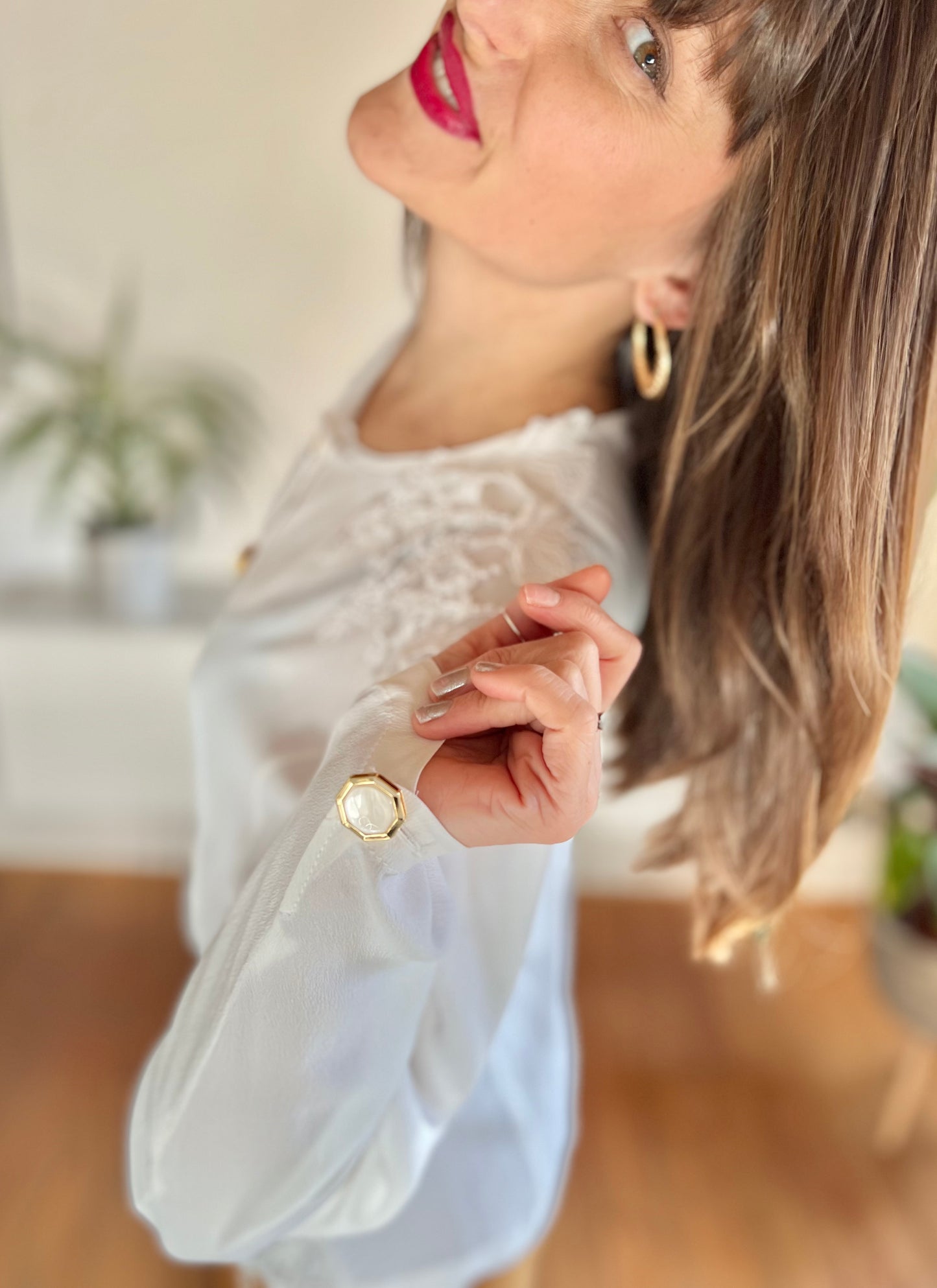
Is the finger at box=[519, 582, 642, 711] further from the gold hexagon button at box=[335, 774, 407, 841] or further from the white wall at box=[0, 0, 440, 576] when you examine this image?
the white wall at box=[0, 0, 440, 576]

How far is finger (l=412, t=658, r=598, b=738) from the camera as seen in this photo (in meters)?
0.44

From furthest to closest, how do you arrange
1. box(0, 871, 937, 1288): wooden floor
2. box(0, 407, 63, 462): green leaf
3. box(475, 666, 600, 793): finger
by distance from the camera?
box(0, 407, 63, 462): green leaf → box(0, 871, 937, 1288): wooden floor → box(475, 666, 600, 793): finger

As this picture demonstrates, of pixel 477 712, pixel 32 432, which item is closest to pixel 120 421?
pixel 32 432

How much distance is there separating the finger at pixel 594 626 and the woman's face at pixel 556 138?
24 centimetres

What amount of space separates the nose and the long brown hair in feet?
Answer: 0.23

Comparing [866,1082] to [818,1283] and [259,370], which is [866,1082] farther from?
[259,370]

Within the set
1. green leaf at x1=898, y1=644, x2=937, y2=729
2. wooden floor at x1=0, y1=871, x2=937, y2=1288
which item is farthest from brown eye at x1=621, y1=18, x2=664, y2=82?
wooden floor at x1=0, y1=871, x2=937, y2=1288

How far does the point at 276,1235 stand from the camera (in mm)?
594

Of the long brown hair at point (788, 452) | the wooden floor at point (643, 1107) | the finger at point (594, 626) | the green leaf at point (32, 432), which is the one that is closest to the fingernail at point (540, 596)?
the finger at point (594, 626)

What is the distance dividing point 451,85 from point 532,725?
15.1 inches

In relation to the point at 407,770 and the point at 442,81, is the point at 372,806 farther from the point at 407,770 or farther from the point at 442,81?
the point at 442,81

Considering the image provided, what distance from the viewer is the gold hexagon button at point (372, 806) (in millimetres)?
443

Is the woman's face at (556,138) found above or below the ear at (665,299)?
above

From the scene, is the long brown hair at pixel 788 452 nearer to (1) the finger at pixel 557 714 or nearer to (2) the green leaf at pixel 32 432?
(1) the finger at pixel 557 714
